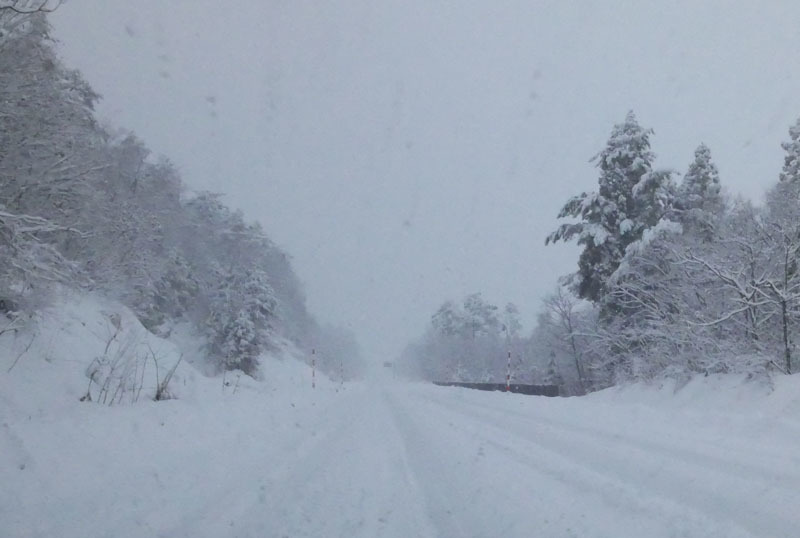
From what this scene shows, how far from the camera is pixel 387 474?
4.61 meters

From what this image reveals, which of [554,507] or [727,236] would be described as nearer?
[554,507]

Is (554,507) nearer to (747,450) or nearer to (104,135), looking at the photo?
(747,450)

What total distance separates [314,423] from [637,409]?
21.0 feet

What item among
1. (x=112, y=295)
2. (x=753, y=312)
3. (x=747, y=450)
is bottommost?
(x=747, y=450)

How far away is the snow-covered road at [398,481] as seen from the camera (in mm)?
3104

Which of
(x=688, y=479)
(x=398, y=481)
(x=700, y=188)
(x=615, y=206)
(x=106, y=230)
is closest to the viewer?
(x=688, y=479)

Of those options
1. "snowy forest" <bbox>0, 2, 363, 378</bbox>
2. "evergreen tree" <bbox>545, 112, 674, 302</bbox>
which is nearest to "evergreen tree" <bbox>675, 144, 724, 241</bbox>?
"evergreen tree" <bbox>545, 112, 674, 302</bbox>

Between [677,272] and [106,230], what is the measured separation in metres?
18.2

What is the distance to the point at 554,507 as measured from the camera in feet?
11.3

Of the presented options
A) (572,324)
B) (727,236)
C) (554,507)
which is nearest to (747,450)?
(554,507)

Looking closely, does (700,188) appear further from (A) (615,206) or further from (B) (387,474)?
(B) (387,474)

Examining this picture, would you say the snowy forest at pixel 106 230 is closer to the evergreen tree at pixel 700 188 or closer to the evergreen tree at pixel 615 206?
the evergreen tree at pixel 615 206

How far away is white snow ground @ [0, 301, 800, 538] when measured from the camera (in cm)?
312

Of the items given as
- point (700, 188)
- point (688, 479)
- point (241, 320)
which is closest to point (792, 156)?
point (700, 188)
